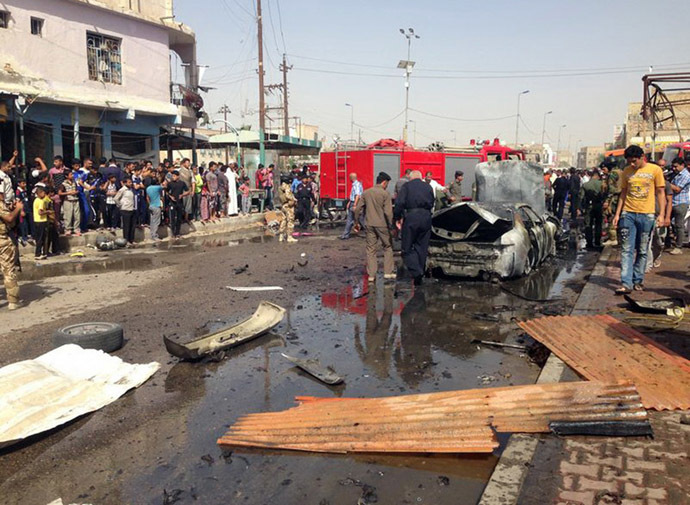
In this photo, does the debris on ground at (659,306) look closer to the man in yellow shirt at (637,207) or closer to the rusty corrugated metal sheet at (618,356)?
the rusty corrugated metal sheet at (618,356)

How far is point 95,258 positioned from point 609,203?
11864mm

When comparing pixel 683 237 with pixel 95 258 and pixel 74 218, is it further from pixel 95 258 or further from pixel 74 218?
pixel 74 218

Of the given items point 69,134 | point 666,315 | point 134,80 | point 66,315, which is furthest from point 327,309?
point 134,80

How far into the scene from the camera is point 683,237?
1255cm

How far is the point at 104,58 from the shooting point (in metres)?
20.6

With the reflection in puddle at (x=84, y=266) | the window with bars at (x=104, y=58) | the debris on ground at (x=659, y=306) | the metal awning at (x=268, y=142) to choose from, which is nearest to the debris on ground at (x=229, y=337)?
the debris on ground at (x=659, y=306)

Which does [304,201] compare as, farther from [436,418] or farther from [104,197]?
[436,418]

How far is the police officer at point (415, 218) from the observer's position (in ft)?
30.8

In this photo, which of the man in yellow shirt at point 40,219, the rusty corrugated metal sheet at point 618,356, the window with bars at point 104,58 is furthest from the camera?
the window with bars at point 104,58

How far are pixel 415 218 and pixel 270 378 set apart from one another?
4782mm

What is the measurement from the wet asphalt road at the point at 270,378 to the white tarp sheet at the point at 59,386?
11 cm

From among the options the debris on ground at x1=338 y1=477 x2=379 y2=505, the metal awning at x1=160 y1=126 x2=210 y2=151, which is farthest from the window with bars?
the debris on ground at x1=338 y1=477 x2=379 y2=505

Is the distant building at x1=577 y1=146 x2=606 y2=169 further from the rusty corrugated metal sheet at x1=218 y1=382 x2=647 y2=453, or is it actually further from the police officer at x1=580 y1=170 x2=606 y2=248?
the rusty corrugated metal sheet at x1=218 y1=382 x2=647 y2=453

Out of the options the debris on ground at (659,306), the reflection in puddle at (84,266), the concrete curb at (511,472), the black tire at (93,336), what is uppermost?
the debris on ground at (659,306)
